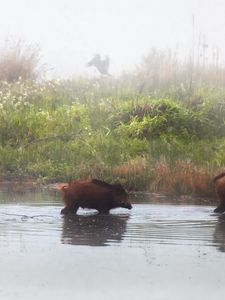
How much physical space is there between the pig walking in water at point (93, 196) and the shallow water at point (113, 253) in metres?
0.18

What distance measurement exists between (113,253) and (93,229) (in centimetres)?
175

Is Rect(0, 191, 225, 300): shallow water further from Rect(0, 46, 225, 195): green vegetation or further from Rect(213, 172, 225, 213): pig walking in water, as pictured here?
Rect(0, 46, 225, 195): green vegetation

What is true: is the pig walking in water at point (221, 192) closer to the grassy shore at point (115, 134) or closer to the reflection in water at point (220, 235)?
the reflection in water at point (220, 235)

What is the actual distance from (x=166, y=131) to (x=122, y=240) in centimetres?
1050

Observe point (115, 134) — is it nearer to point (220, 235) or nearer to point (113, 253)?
point (220, 235)

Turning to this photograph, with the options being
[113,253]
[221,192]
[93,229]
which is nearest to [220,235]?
[93,229]

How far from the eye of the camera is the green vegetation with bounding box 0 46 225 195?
54.0ft

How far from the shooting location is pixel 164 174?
16.0 meters

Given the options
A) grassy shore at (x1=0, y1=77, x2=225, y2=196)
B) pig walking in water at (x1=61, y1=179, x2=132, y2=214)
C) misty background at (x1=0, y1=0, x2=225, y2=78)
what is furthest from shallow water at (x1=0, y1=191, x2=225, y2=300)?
misty background at (x1=0, y1=0, x2=225, y2=78)

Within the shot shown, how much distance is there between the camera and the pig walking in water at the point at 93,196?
1280 centimetres

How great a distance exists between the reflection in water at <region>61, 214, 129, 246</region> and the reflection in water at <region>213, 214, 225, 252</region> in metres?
1.08

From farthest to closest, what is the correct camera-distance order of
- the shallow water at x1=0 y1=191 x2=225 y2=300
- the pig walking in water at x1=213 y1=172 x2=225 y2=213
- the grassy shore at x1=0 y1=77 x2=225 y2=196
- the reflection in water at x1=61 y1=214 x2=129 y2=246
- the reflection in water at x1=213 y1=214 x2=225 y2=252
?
the grassy shore at x1=0 y1=77 x2=225 y2=196, the pig walking in water at x1=213 y1=172 x2=225 y2=213, the reflection in water at x1=61 y1=214 x2=129 y2=246, the reflection in water at x1=213 y1=214 x2=225 y2=252, the shallow water at x1=0 y1=191 x2=225 y2=300

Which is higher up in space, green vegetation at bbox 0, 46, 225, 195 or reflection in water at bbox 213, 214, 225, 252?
green vegetation at bbox 0, 46, 225, 195

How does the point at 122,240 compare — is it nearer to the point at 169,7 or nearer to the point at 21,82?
the point at 21,82
